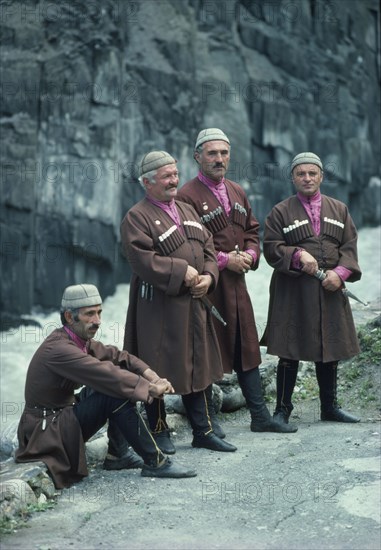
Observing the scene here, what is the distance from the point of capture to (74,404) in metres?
5.64

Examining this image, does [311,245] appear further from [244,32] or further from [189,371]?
[244,32]

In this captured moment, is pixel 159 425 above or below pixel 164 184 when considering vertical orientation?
below

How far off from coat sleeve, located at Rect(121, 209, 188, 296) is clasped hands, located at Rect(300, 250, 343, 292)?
0.90m

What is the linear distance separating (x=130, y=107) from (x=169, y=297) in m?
11.9

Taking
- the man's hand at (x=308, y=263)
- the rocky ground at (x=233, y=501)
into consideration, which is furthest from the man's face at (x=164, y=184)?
the rocky ground at (x=233, y=501)

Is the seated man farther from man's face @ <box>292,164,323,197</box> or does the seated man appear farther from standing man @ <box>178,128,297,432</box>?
man's face @ <box>292,164,323,197</box>

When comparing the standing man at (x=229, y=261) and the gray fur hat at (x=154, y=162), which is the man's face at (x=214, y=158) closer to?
the standing man at (x=229, y=261)

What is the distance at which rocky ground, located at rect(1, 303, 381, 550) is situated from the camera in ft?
15.6

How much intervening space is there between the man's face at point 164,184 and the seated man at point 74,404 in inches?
32.1

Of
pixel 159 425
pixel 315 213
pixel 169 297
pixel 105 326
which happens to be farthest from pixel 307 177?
pixel 105 326

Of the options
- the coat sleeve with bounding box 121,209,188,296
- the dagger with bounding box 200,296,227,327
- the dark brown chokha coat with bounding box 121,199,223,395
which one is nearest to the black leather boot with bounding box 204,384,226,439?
the dark brown chokha coat with bounding box 121,199,223,395

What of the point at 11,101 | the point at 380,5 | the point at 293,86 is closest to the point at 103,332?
the point at 11,101

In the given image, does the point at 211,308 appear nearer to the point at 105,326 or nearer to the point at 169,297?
the point at 169,297

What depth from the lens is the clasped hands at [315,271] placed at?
21.0 ft
